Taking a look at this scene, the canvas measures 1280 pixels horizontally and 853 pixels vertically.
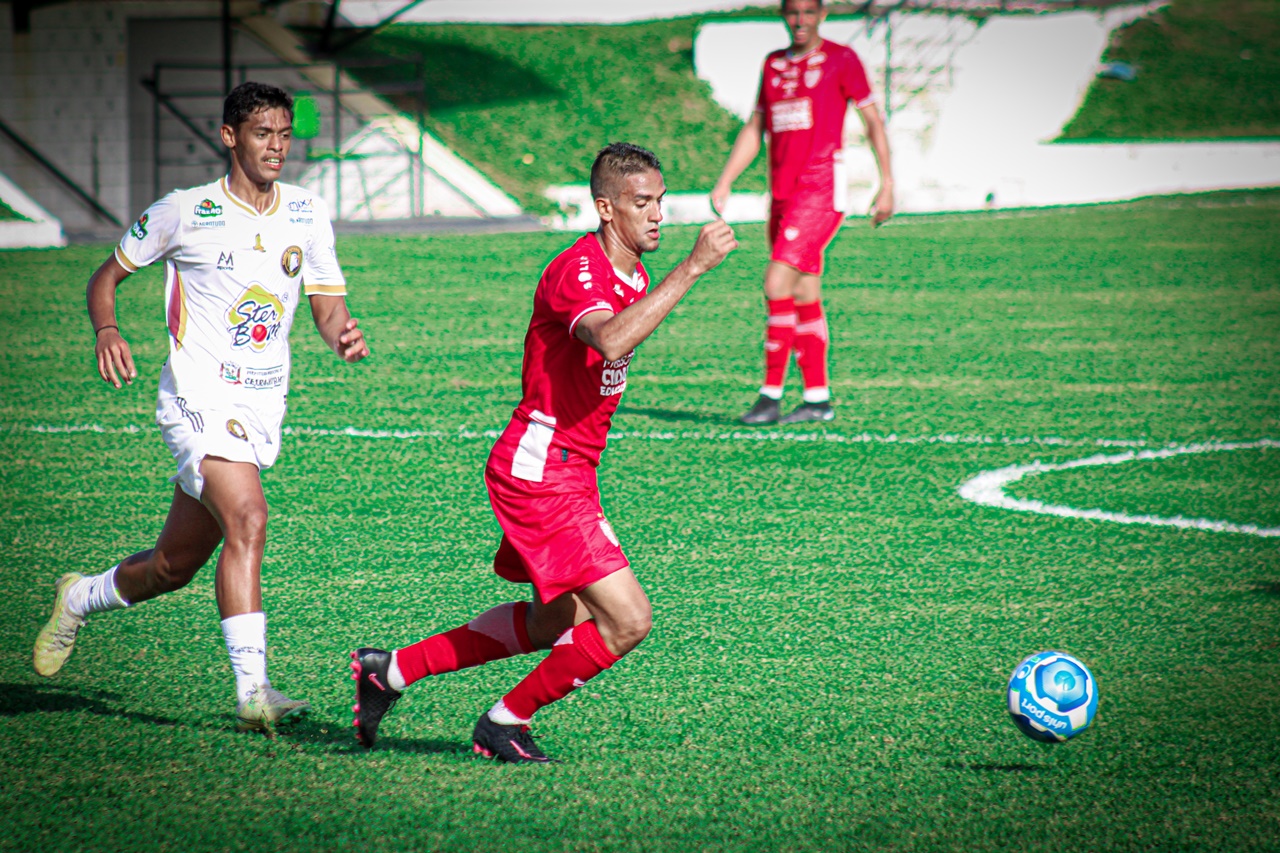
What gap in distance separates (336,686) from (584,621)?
1.11 meters

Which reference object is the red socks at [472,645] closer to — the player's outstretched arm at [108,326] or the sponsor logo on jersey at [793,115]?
the player's outstretched arm at [108,326]

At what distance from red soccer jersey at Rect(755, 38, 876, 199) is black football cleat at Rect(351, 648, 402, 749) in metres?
5.75

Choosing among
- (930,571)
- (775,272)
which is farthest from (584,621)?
(775,272)

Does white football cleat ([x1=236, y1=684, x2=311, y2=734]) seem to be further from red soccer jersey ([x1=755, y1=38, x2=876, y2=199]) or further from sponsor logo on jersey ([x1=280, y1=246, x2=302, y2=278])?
red soccer jersey ([x1=755, y1=38, x2=876, y2=199])

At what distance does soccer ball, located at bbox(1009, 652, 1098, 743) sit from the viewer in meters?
3.97

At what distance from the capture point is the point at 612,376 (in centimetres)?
411

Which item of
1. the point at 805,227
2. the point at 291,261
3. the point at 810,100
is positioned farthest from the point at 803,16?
the point at 291,261

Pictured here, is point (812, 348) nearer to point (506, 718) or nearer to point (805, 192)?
point (805, 192)

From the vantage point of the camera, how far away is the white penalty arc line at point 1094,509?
260 inches

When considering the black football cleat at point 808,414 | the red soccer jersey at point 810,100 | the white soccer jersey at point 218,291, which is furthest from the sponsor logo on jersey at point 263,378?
the red soccer jersey at point 810,100

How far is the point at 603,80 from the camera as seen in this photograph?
91.6 ft

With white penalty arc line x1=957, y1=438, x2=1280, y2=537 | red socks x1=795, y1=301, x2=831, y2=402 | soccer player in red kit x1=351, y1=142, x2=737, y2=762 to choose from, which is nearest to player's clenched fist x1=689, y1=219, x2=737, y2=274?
soccer player in red kit x1=351, y1=142, x2=737, y2=762

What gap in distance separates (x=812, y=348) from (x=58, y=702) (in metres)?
5.66

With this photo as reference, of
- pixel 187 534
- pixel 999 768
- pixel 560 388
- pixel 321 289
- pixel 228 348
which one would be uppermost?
pixel 321 289
